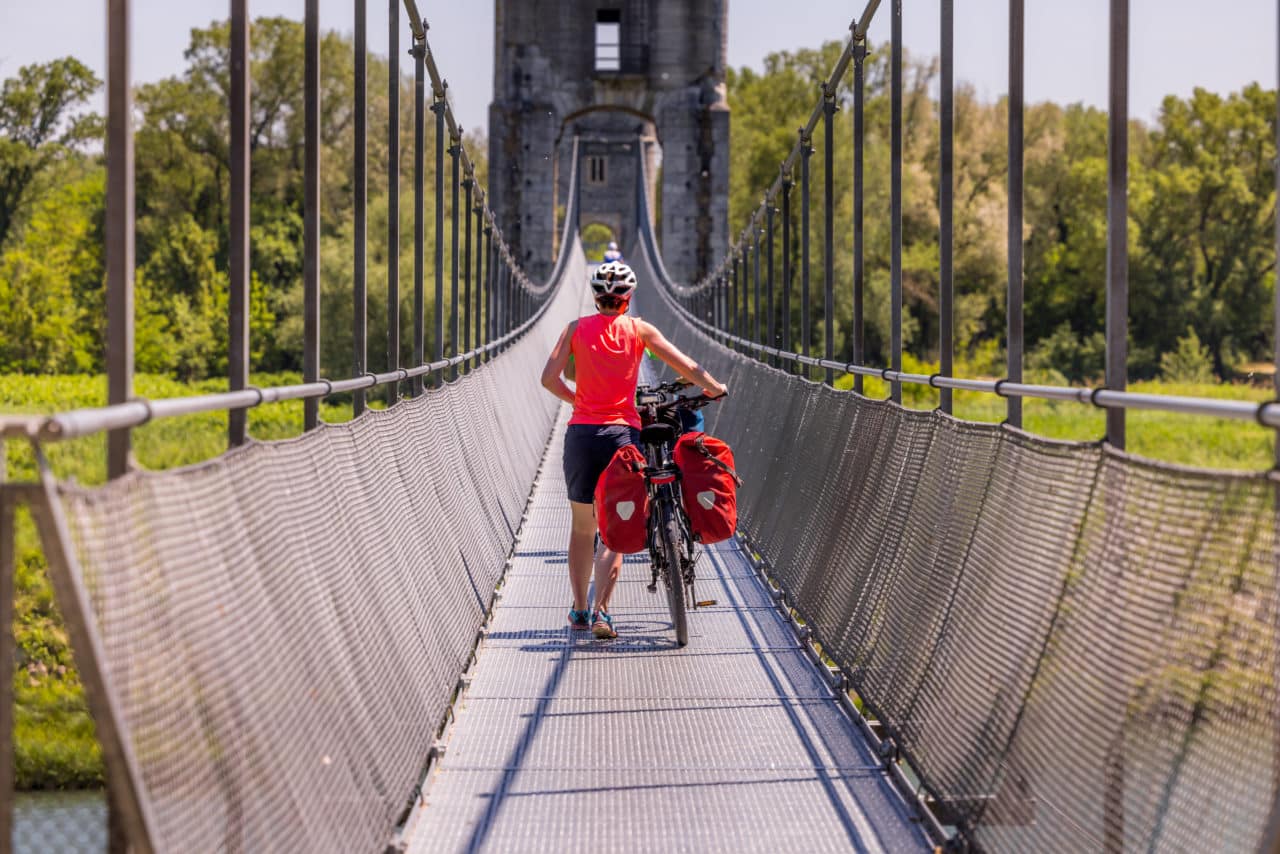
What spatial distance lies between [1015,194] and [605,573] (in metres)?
2.10

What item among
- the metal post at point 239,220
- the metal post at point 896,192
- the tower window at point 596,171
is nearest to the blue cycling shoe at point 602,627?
the metal post at point 896,192

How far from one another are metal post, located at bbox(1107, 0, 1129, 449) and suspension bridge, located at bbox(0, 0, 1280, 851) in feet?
0.04

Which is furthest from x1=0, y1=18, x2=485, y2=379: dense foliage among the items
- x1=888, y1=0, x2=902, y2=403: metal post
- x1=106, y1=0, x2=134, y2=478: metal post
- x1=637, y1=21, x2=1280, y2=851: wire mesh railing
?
x1=106, y1=0, x2=134, y2=478: metal post

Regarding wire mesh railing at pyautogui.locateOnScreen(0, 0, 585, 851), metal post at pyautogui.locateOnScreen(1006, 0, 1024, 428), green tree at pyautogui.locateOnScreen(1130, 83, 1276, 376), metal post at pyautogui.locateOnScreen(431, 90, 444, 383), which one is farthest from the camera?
green tree at pyautogui.locateOnScreen(1130, 83, 1276, 376)

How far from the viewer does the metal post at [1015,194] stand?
518 centimetres

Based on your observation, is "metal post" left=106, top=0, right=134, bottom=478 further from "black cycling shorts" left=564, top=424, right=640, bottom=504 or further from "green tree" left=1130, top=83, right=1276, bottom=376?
"green tree" left=1130, top=83, right=1276, bottom=376

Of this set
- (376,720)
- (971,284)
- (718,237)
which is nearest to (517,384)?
(376,720)

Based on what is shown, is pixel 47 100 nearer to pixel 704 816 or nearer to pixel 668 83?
pixel 668 83

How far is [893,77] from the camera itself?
7602 millimetres

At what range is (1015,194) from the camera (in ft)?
17.4

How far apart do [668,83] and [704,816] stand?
1622 inches

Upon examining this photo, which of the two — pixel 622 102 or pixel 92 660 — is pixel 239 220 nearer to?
pixel 92 660

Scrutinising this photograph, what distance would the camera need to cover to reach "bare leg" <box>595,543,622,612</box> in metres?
6.48

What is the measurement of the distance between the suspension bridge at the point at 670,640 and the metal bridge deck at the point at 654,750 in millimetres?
16
